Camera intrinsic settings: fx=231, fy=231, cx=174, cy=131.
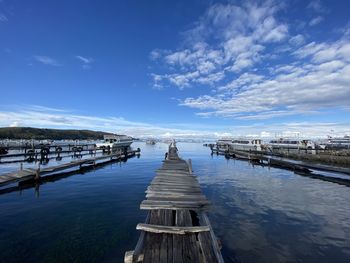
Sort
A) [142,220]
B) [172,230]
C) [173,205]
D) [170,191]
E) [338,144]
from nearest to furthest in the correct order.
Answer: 1. [172,230]
2. [173,205]
3. [170,191]
4. [142,220]
5. [338,144]

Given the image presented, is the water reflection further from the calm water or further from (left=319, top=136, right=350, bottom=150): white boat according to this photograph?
(left=319, top=136, right=350, bottom=150): white boat

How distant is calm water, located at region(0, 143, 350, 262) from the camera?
9.87 meters

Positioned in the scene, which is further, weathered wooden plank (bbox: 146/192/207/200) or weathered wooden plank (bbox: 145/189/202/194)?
weathered wooden plank (bbox: 145/189/202/194)

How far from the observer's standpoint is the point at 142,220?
13836 millimetres

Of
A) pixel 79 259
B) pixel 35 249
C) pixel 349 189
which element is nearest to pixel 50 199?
pixel 35 249

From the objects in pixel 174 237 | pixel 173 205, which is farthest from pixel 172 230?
pixel 173 205

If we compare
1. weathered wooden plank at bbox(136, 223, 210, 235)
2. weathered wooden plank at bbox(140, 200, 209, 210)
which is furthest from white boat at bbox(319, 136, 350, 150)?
weathered wooden plank at bbox(136, 223, 210, 235)

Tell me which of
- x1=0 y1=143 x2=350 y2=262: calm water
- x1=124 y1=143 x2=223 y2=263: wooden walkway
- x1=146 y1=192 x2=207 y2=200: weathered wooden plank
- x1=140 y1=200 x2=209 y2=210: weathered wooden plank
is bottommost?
x1=0 y1=143 x2=350 y2=262: calm water

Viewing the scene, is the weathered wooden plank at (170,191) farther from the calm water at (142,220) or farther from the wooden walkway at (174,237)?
the calm water at (142,220)

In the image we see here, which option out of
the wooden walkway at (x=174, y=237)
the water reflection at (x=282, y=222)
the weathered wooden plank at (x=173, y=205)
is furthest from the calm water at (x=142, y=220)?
the wooden walkway at (x=174, y=237)

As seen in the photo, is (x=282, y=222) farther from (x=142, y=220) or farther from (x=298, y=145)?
(x=298, y=145)

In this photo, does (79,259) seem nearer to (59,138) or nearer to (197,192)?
(197,192)

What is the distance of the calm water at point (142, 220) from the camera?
9869 millimetres

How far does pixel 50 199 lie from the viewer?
1823 cm
